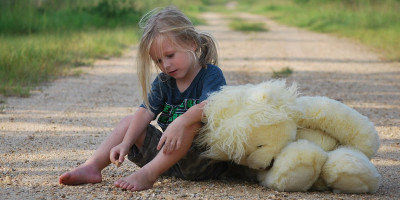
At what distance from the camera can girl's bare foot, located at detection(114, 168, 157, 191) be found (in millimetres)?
2795

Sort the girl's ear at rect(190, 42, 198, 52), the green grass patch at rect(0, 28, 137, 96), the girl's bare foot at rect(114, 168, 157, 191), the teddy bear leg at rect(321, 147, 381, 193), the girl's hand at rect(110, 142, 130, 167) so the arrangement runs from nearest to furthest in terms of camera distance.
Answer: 1. the teddy bear leg at rect(321, 147, 381, 193)
2. the girl's bare foot at rect(114, 168, 157, 191)
3. the girl's hand at rect(110, 142, 130, 167)
4. the girl's ear at rect(190, 42, 198, 52)
5. the green grass patch at rect(0, 28, 137, 96)

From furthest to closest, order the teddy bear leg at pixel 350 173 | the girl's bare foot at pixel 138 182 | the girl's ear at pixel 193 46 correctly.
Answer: the girl's ear at pixel 193 46 < the girl's bare foot at pixel 138 182 < the teddy bear leg at pixel 350 173

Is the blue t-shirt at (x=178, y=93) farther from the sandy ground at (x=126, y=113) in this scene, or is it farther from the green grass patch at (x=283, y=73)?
the green grass patch at (x=283, y=73)

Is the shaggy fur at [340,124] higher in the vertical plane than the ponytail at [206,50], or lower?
lower

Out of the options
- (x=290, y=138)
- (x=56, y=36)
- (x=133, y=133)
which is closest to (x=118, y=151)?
(x=133, y=133)

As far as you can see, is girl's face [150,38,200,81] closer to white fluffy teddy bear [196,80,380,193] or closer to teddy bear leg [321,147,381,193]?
white fluffy teddy bear [196,80,380,193]

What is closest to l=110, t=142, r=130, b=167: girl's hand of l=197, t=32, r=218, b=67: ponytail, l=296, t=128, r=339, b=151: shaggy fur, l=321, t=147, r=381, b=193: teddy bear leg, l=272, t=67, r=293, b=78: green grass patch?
l=197, t=32, r=218, b=67: ponytail

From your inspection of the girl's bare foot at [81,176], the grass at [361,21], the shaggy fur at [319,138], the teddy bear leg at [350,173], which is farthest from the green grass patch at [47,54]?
→ the grass at [361,21]

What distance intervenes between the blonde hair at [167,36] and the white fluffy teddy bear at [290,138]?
350 mm

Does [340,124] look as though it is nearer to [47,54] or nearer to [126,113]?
[126,113]

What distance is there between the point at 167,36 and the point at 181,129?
56 cm

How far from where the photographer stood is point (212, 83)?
3023 mm

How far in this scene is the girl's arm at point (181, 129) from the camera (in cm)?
276

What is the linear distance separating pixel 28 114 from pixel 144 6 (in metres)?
11.2
